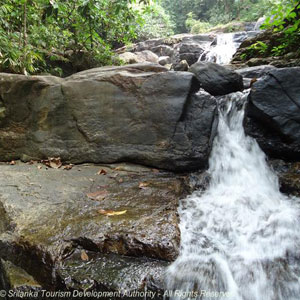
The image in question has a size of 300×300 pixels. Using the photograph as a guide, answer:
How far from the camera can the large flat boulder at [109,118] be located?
3492mm


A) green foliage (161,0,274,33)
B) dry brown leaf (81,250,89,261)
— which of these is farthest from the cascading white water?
green foliage (161,0,274,33)

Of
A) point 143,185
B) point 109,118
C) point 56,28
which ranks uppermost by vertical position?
point 56,28

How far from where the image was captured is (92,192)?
9.20 feet

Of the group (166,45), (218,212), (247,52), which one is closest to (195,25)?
(166,45)

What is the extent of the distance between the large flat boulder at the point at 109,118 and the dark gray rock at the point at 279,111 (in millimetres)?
764

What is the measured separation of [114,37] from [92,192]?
6726 millimetres

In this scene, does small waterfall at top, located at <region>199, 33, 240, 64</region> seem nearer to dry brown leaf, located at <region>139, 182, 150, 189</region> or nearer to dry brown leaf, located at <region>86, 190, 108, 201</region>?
dry brown leaf, located at <region>139, 182, 150, 189</region>

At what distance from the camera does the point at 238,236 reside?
7.66 ft

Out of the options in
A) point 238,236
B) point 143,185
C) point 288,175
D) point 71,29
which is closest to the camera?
point 238,236

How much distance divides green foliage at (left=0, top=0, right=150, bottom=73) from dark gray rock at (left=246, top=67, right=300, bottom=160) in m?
2.43

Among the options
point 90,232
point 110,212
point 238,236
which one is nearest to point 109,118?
point 110,212

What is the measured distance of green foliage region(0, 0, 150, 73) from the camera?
4250mm

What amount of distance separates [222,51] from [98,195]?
35.1 ft

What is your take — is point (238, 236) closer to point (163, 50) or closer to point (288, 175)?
point (288, 175)
